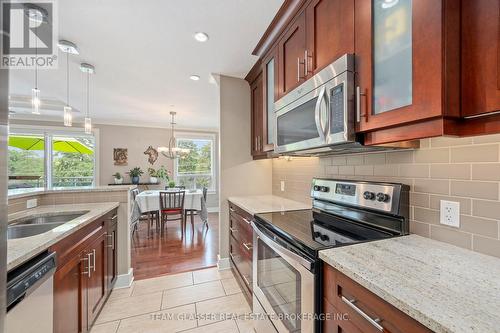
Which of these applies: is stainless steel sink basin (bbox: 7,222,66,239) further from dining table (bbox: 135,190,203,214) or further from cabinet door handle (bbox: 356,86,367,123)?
dining table (bbox: 135,190,203,214)

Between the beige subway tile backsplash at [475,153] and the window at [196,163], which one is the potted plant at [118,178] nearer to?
the window at [196,163]

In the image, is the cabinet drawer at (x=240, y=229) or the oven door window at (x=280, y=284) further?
the cabinet drawer at (x=240, y=229)

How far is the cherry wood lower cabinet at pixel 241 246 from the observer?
73.9 inches

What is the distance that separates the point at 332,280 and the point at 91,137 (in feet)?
20.2

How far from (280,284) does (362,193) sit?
2.49 ft

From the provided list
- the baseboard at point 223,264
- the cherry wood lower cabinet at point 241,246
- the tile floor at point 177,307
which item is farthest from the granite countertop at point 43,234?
the baseboard at point 223,264

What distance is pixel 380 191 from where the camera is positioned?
1211 mm

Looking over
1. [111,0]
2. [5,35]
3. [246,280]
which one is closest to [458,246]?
[246,280]

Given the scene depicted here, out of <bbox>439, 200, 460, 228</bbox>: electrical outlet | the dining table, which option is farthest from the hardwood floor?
<bbox>439, 200, 460, 228</bbox>: electrical outlet

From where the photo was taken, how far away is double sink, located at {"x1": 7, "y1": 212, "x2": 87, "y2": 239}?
1446 millimetres

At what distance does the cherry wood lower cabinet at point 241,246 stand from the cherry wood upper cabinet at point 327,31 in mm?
1305

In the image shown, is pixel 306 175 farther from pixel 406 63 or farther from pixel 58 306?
pixel 58 306

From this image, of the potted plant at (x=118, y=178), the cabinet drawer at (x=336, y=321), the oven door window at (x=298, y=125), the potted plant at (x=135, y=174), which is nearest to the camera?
the cabinet drawer at (x=336, y=321)

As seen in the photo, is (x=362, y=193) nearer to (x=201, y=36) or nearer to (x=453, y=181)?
(x=453, y=181)
